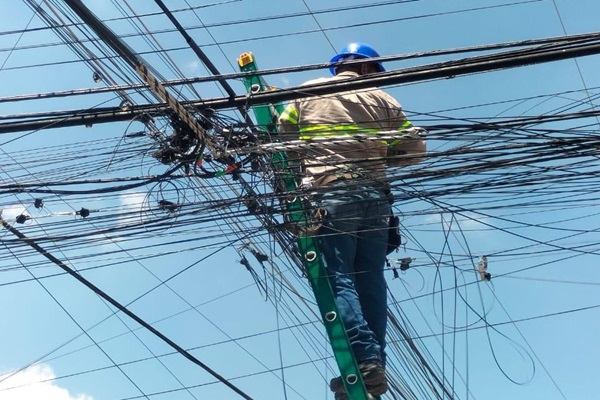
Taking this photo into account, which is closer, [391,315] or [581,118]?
[581,118]

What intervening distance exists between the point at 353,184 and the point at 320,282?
0.55 meters

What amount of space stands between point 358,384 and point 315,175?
1141mm

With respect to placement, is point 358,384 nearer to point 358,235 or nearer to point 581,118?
point 358,235

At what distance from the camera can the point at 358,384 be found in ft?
12.3

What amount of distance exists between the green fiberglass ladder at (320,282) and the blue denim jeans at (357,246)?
0.15 ft

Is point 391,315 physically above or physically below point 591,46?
below

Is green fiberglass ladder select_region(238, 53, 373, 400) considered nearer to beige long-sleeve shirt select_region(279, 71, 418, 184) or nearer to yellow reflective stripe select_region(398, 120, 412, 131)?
beige long-sleeve shirt select_region(279, 71, 418, 184)

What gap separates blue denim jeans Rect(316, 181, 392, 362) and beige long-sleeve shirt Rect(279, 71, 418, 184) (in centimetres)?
13

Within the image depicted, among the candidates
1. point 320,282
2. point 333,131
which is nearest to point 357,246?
point 320,282

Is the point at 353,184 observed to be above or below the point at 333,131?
below

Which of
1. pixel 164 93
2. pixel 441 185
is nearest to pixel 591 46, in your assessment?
pixel 441 185

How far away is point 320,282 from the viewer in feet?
13.4

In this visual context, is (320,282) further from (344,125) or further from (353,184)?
(344,125)

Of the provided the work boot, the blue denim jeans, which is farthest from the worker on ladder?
the work boot
